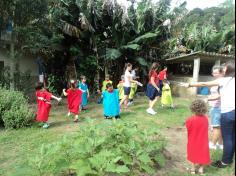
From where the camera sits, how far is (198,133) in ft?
15.3

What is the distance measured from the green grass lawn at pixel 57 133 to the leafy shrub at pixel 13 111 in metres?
0.22

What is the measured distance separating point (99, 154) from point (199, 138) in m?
1.64

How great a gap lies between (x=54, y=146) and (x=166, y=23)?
1227 cm

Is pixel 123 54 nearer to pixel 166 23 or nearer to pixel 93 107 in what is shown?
pixel 166 23

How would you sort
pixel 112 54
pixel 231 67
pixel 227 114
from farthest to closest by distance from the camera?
pixel 112 54 → pixel 227 114 → pixel 231 67

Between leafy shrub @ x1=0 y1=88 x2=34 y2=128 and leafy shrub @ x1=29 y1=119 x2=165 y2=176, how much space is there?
138 inches

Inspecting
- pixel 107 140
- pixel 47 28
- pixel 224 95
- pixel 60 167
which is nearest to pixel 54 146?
pixel 60 167

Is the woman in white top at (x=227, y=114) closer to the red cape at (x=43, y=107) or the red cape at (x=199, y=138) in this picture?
the red cape at (x=199, y=138)

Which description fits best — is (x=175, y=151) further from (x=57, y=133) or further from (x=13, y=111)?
(x=13, y=111)

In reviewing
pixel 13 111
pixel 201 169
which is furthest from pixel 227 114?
pixel 13 111

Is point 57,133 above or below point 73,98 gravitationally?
below

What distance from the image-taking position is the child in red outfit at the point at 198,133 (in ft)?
15.1

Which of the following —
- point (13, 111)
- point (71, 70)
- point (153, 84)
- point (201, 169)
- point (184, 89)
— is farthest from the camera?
point (184, 89)

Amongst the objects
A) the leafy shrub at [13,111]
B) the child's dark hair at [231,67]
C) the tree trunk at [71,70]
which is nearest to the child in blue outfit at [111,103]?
the leafy shrub at [13,111]
